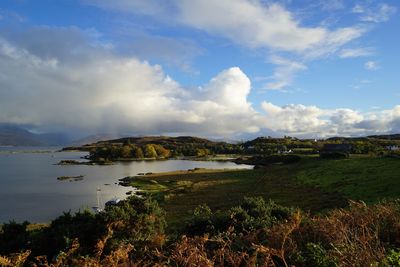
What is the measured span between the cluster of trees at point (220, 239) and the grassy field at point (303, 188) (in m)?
24.2

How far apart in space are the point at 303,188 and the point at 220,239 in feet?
222

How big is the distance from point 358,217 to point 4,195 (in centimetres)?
8506

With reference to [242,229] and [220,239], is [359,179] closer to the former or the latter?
[242,229]

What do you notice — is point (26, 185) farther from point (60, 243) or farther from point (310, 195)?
point (60, 243)

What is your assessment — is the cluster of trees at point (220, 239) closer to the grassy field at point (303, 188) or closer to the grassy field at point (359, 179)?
the grassy field at point (303, 188)

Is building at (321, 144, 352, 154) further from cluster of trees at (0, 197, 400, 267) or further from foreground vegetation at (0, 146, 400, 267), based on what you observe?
cluster of trees at (0, 197, 400, 267)

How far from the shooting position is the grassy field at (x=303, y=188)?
54688 millimetres

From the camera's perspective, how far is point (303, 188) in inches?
2886

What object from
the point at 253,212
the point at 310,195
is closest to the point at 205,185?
the point at 310,195

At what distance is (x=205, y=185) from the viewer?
92.3 metres

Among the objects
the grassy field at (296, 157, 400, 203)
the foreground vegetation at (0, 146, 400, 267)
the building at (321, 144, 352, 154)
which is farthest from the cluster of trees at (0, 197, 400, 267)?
the building at (321, 144, 352, 154)

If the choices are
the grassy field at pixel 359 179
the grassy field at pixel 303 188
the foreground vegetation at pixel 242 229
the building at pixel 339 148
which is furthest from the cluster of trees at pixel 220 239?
the building at pixel 339 148

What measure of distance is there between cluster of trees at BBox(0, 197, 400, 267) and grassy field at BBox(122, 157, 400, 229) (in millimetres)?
24210

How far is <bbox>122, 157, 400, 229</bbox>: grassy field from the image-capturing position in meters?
54.7
